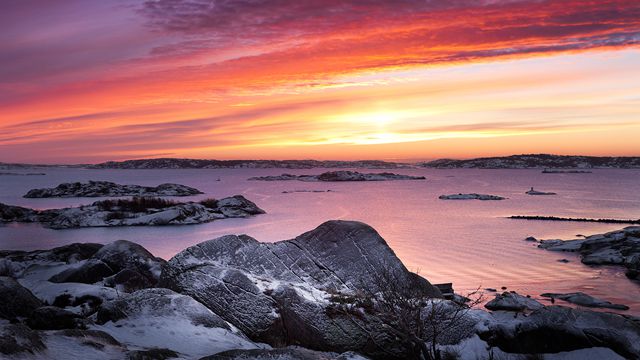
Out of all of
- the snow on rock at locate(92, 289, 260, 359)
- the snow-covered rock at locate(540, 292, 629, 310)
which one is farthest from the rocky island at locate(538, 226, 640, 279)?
the snow on rock at locate(92, 289, 260, 359)

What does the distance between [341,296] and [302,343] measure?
2.02 meters

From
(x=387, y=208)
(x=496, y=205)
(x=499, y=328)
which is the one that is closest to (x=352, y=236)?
(x=499, y=328)

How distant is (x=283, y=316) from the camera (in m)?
14.7

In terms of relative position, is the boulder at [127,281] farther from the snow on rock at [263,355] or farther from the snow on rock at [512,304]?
the snow on rock at [512,304]

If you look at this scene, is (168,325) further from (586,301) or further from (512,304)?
(586,301)

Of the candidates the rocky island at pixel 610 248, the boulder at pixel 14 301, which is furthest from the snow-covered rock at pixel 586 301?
the boulder at pixel 14 301

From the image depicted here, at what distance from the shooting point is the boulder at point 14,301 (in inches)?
481

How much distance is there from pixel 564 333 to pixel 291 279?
27.6 feet

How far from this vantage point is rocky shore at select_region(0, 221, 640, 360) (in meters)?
11.5

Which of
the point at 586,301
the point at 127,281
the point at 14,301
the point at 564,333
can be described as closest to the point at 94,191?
the point at 127,281

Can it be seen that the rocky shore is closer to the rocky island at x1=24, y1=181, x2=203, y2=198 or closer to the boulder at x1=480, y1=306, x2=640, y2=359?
Answer: the boulder at x1=480, y1=306, x2=640, y2=359

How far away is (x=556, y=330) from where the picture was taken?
46.1ft

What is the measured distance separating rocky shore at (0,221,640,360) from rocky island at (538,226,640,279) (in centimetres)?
1393

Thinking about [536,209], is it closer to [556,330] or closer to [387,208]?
[387,208]
